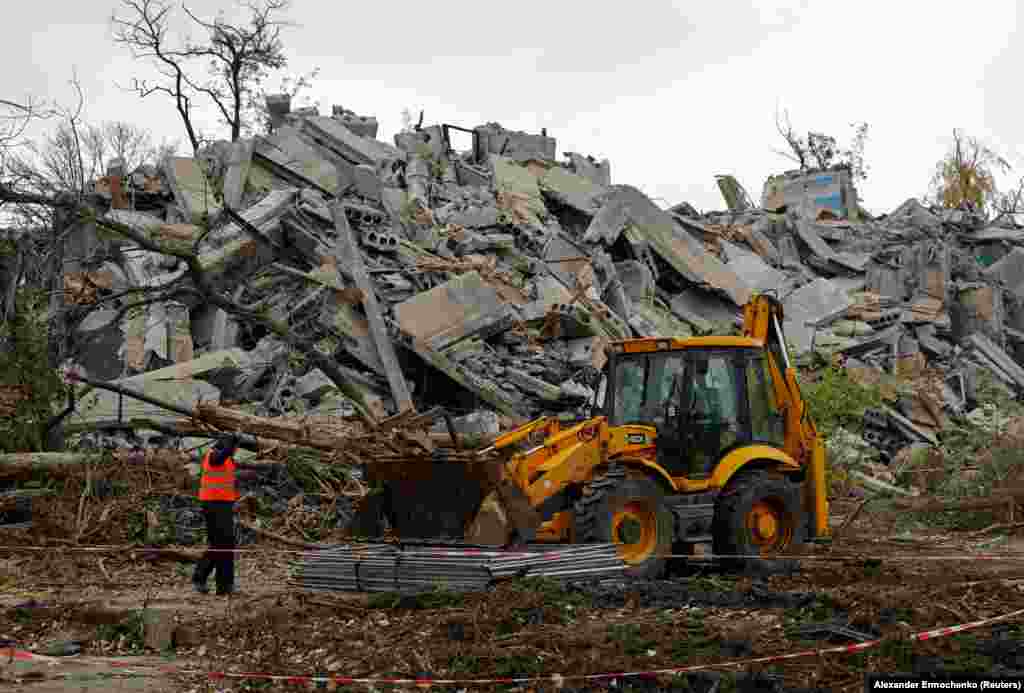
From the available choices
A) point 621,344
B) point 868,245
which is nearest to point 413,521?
point 621,344

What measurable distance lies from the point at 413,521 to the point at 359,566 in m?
0.54

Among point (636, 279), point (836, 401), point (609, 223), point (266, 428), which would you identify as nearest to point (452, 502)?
point (266, 428)

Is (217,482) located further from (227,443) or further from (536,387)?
(536,387)

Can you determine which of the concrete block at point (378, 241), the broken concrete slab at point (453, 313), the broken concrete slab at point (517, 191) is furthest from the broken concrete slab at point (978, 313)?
the concrete block at point (378, 241)

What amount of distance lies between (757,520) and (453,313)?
250 inches

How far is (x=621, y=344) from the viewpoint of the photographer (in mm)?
9242

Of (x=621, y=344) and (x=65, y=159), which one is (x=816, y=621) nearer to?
(x=621, y=344)

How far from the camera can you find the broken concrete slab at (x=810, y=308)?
18406 millimetres

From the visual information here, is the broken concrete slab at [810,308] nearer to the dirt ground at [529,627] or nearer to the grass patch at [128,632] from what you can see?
the dirt ground at [529,627]

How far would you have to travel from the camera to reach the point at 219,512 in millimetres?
8930

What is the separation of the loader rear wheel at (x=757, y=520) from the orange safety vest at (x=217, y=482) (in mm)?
3640

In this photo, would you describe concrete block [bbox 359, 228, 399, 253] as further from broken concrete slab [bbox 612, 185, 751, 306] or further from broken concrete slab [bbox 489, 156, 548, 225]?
broken concrete slab [bbox 612, 185, 751, 306]

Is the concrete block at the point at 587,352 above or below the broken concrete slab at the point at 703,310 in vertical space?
below

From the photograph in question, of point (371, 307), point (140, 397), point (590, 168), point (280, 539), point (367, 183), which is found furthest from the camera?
point (590, 168)
